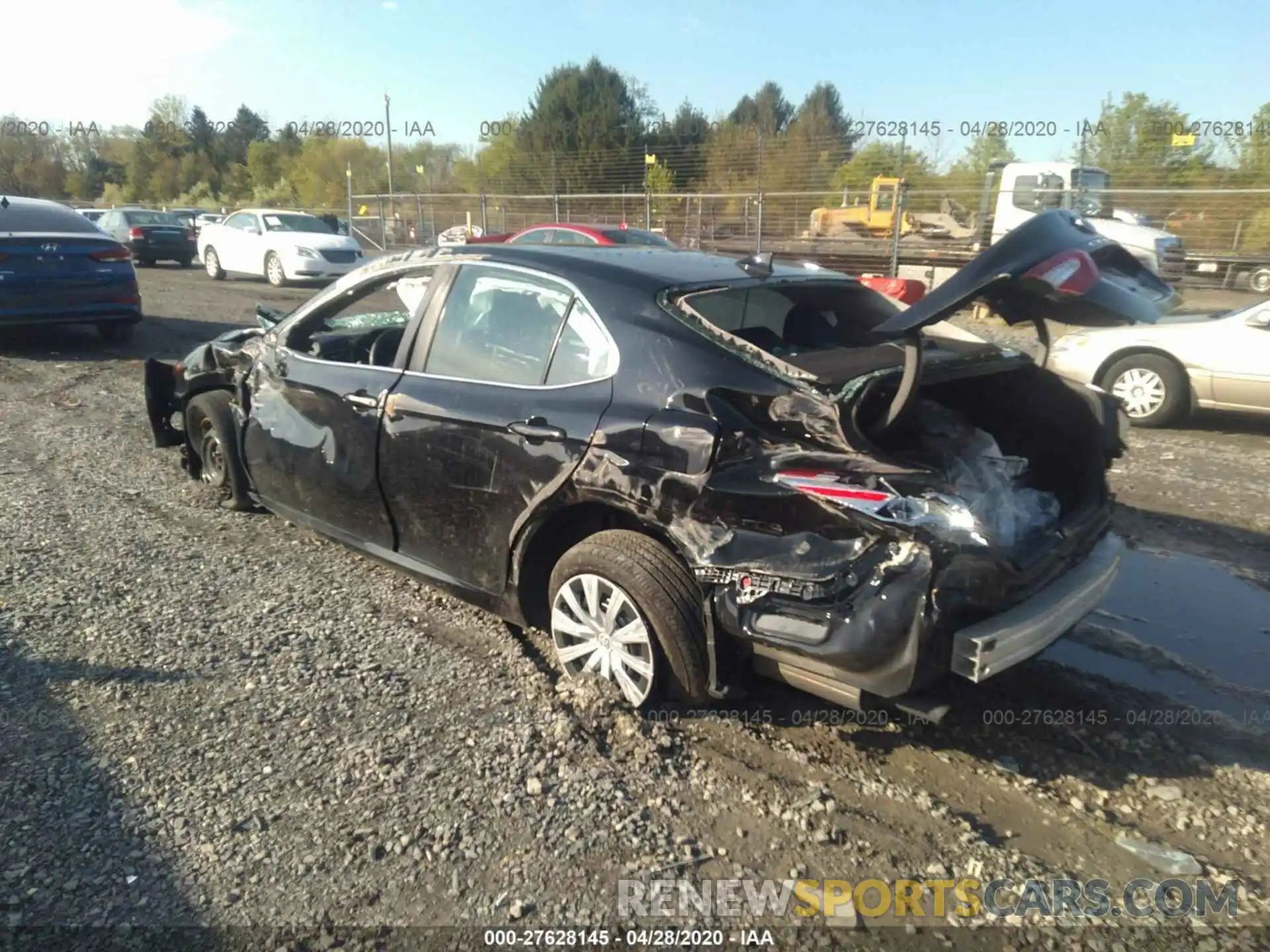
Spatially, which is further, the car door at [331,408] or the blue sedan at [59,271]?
the blue sedan at [59,271]

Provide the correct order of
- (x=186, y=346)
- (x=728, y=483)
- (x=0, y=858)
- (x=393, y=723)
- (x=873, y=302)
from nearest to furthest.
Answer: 1. (x=0, y=858)
2. (x=728, y=483)
3. (x=393, y=723)
4. (x=873, y=302)
5. (x=186, y=346)

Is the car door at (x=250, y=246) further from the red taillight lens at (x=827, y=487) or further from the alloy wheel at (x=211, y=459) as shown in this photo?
the red taillight lens at (x=827, y=487)

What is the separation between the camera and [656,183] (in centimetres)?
2817

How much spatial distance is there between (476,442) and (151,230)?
78.6ft

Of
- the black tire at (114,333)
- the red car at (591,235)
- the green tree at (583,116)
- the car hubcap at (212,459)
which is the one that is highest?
the green tree at (583,116)

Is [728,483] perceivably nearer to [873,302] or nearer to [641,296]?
[641,296]

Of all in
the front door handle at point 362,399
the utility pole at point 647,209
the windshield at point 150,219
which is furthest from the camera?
the windshield at point 150,219

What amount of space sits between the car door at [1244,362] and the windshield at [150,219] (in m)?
24.2

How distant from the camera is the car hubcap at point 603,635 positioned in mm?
3225

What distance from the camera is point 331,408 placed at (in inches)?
166

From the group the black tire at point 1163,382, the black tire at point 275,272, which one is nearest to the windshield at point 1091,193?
the black tire at point 1163,382

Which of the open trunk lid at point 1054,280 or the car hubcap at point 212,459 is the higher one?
the open trunk lid at point 1054,280

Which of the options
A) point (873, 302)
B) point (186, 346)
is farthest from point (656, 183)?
point (873, 302)

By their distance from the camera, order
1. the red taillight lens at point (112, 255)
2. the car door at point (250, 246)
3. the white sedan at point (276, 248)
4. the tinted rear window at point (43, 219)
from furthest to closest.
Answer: the car door at point (250, 246), the white sedan at point (276, 248), the red taillight lens at point (112, 255), the tinted rear window at point (43, 219)
